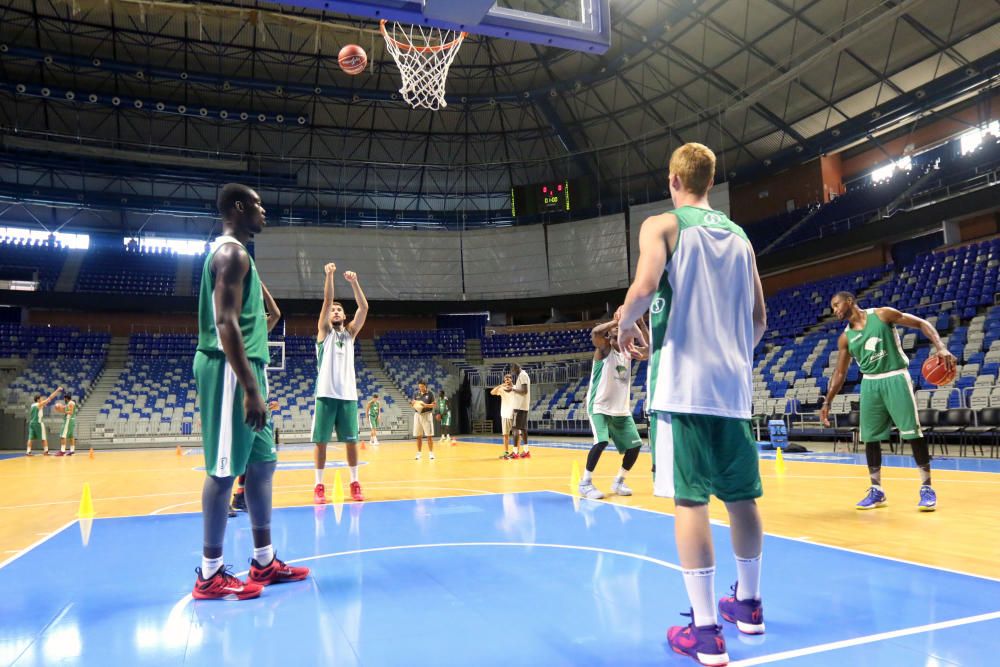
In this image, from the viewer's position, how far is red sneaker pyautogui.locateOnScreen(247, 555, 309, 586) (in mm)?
3670

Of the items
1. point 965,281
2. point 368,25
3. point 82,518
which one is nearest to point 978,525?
point 82,518

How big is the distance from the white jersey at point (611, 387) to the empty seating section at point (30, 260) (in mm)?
30023

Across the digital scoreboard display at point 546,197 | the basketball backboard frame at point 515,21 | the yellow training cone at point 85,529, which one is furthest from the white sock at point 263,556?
the digital scoreboard display at point 546,197

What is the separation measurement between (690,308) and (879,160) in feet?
85.6

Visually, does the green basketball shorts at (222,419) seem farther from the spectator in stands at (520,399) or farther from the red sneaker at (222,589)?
the spectator in stands at (520,399)

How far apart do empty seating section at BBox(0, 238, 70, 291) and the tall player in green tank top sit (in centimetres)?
3116

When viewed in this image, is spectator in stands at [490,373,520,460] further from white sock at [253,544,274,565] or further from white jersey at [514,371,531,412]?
white sock at [253,544,274,565]

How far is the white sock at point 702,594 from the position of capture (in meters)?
2.48

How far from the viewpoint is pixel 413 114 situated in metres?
29.2

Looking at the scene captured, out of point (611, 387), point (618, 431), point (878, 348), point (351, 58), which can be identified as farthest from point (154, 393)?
point (878, 348)

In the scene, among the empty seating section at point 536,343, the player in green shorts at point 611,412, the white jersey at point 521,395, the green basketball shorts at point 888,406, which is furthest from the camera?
the empty seating section at point 536,343

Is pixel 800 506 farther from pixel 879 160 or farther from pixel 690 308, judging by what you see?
pixel 879 160

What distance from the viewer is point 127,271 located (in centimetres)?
3095

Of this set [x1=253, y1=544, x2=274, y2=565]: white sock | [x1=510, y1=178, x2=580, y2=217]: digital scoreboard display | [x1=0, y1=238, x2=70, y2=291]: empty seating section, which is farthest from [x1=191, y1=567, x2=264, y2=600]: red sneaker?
[x1=0, y1=238, x2=70, y2=291]: empty seating section
